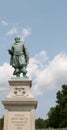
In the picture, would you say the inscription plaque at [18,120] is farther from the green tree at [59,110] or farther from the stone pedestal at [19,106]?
the green tree at [59,110]

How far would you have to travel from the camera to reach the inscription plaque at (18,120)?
25.7 meters

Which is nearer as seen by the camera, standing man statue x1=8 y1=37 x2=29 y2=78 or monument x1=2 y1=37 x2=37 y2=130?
monument x1=2 y1=37 x2=37 y2=130

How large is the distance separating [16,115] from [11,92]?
1.76 m

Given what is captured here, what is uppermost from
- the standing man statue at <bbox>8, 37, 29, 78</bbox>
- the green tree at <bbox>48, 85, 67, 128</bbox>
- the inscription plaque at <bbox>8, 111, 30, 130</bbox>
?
the green tree at <bbox>48, 85, 67, 128</bbox>

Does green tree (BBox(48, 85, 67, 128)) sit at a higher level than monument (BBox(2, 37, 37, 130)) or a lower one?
higher

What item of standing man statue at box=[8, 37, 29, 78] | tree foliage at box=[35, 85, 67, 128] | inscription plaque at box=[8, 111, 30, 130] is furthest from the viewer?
tree foliage at box=[35, 85, 67, 128]

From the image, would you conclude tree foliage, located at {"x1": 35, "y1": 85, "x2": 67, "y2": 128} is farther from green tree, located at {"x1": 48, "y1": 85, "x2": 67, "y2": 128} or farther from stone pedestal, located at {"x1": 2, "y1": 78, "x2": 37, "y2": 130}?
stone pedestal, located at {"x1": 2, "y1": 78, "x2": 37, "y2": 130}

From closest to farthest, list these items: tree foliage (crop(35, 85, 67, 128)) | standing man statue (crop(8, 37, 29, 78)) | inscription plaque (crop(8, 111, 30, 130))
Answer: inscription plaque (crop(8, 111, 30, 130))
standing man statue (crop(8, 37, 29, 78))
tree foliage (crop(35, 85, 67, 128))

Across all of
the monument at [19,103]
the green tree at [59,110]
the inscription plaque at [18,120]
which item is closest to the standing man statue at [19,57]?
the monument at [19,103]

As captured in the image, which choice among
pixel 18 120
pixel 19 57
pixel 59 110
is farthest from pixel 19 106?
pixel 59 110

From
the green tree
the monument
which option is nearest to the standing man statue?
the monument

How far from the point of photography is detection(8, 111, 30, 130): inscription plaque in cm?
2567

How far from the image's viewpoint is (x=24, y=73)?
27.4 metres

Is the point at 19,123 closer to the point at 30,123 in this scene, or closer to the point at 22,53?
the point at 30,123
